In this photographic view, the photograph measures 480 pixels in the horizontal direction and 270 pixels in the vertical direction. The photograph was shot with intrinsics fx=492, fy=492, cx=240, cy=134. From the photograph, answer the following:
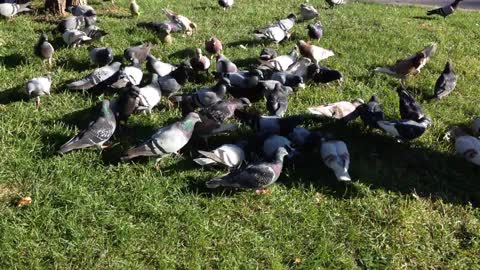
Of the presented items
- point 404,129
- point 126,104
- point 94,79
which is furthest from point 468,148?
point 94,79

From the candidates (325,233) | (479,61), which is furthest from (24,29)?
(479,61)

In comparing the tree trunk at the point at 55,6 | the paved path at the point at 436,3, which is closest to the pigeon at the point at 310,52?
the tree trunk at the point at 55,6

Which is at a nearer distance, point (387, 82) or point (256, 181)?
point (256, 181)

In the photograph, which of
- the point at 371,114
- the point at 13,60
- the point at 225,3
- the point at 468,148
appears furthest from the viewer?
the point at 225,3

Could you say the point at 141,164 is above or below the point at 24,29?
above

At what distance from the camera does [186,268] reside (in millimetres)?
3711

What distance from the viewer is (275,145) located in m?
4.85

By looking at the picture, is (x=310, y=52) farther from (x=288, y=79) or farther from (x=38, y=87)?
(x=38, y=87)

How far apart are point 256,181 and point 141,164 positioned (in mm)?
1155

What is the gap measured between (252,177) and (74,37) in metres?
4.21

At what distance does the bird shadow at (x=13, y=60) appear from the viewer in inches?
263

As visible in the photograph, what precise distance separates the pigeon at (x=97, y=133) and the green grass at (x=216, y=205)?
12cm

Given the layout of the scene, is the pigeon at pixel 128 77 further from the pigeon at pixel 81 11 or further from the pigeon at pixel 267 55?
the pigeon at pixel 81 11

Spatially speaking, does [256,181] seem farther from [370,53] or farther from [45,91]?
[370,53]
